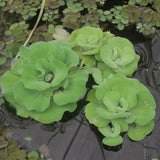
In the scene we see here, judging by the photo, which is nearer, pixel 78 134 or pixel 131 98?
pixel 131 98

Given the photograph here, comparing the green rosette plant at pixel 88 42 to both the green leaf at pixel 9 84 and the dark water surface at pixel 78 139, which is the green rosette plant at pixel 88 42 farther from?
the green leaf at pixel 9 84

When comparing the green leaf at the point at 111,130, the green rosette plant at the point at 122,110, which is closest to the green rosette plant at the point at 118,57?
the green rosette plant at the point at 122,110

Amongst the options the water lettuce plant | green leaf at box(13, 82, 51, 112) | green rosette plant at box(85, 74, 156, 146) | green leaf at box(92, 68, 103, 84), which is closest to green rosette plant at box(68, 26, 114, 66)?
the water lettuce plant

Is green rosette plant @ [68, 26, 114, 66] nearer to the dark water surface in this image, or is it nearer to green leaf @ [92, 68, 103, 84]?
green leaf @ [92, 68, 103, 84]

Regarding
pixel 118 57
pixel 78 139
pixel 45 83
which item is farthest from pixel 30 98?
pixel 118 57

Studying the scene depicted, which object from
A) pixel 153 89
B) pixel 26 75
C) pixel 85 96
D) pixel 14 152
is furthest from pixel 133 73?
pixel 14 152

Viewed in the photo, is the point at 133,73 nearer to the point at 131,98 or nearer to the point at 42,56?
the point at 131,98

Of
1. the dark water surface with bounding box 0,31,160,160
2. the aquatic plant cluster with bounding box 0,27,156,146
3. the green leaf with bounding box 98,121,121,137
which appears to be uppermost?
the aquatic plant cluster with bounding box 0,27,156,146
